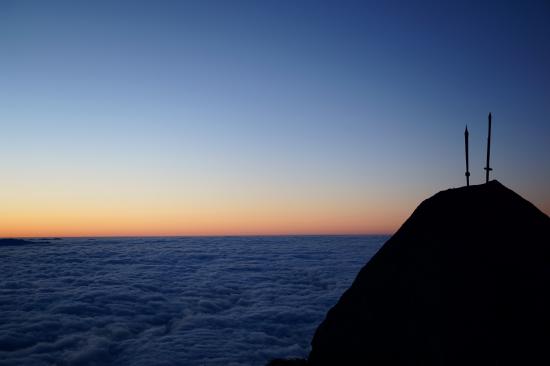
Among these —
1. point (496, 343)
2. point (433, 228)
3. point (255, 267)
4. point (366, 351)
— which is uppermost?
point (433, 228)

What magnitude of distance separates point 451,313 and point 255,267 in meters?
26.0

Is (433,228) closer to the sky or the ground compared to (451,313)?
closer to the sky

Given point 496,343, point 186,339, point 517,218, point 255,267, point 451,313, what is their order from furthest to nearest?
point 255,267, point 186,339, point 517,218, point 451,313, point 496,343

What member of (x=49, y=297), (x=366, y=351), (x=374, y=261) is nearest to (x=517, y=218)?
(x=374, y=261)

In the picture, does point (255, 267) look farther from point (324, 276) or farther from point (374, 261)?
point (374, 261)

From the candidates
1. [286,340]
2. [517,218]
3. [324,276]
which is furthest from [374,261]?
[324,276]

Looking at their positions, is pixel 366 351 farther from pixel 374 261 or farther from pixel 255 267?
pixel 255 267

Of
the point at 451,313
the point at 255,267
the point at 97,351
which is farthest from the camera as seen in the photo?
the point at 255,267

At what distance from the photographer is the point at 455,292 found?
3928 millimetres

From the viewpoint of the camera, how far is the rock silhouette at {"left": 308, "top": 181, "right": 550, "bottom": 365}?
3.52 metres

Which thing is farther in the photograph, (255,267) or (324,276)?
(255,267)

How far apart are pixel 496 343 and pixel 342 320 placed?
1972mm

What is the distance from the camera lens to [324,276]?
2367cm

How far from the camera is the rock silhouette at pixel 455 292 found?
3516 millimetres
